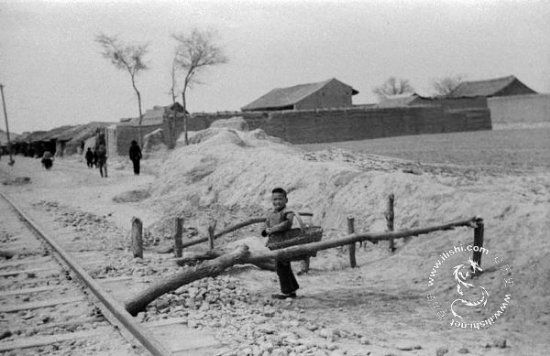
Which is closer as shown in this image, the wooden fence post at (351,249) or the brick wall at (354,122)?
the wooden fence post at (351,249)

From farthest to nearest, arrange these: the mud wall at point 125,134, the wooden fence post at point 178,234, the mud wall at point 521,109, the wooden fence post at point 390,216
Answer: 1. the mud wall at point 521,109
2. the mud wall at point 125,134
3. the wooden fence post at point 178,234
4. the wooden fence post at point 390,216

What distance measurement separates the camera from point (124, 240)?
9711 mm

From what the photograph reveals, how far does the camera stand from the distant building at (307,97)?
42.2 metres

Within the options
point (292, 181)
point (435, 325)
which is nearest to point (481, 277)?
point (435, 325)

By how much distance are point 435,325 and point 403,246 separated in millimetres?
2964

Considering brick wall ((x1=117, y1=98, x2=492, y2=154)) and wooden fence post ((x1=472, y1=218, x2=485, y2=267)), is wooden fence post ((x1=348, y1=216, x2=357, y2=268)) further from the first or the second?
brick wall ((x1=117, y1=98, x2=492, y2=154))

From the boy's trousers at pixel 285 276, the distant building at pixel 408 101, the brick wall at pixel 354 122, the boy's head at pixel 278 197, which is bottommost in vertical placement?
the boy's trousers at pixel 285 276

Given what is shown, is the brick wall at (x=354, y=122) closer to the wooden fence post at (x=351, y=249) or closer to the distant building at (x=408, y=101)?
the distant building at (x=408, y=101)
